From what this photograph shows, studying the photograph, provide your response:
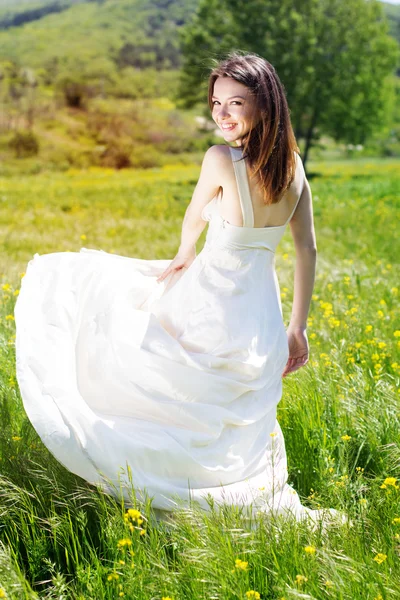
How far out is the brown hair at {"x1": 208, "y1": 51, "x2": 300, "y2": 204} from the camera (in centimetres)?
263

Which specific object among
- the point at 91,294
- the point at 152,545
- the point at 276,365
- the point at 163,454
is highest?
the point at 91,294

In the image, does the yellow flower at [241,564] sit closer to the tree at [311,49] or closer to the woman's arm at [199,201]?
Result: the woman's arm at [199,201]

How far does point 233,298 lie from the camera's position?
113 inches

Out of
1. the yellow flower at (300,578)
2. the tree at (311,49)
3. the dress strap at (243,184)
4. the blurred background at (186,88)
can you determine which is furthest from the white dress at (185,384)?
the tree at (311,49)

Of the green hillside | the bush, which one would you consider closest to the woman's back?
the bush

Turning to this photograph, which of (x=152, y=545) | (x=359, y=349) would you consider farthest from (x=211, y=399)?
(x=359, y=349)

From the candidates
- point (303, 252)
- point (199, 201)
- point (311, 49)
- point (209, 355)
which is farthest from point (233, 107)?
point (311, 49)

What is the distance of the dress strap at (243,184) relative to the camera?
2.71 meters

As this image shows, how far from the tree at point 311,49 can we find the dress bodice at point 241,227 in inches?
765

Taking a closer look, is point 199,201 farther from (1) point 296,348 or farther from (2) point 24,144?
(2) point 24,144

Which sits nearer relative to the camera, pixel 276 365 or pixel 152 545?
pixel 152 545

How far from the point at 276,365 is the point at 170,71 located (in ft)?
119

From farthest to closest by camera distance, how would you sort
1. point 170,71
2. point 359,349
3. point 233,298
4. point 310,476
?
point 170,71 < point 359,349 < point 310,476 < point 233,298

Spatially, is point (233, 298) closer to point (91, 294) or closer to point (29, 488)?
point (91, 294)
